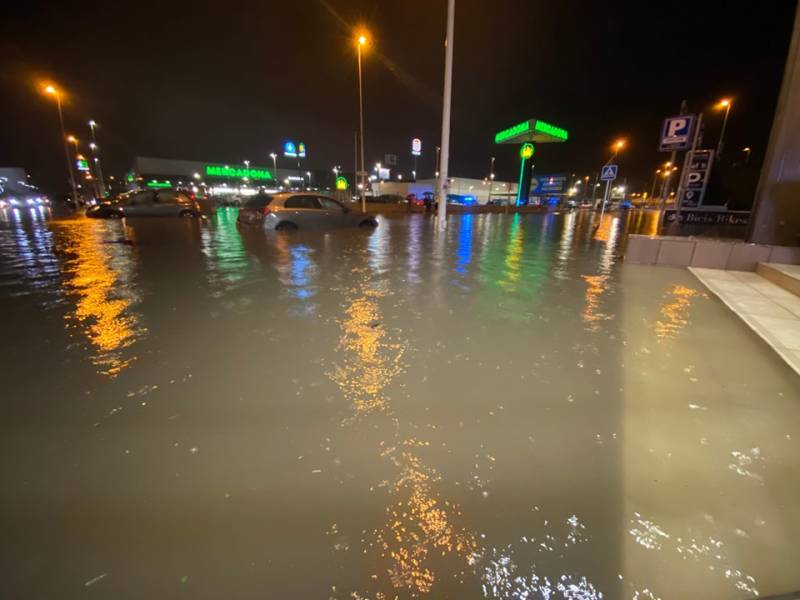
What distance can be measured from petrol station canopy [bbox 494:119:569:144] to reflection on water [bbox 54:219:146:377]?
52616 millimetres

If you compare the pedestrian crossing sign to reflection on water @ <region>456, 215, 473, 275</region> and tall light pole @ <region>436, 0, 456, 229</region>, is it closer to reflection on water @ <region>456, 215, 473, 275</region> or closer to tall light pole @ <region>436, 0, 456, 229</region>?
tall light pole @ <region>436, 0, 456, 229</region>

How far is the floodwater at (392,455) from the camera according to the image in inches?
54.8

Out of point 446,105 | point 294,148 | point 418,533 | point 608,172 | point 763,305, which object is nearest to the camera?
point 418,533

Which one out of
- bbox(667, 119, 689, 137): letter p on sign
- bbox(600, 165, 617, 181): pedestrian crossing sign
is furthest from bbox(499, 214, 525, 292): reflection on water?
bbox(600, 165, 617, 181): pedestrian crossing sign

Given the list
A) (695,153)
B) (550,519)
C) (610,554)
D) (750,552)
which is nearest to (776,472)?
(750,552)

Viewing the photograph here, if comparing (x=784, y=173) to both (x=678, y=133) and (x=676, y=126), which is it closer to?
(x=678, y=133)

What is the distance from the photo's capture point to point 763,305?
4.75 m

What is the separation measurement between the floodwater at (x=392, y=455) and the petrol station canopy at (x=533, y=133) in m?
52.8

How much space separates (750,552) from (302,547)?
1850 millimetres

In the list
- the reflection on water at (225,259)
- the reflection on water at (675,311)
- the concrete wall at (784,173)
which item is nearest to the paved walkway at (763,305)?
the reflection on water at (675,311)

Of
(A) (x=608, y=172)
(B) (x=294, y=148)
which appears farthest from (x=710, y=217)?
(B) (x=294, y=148)

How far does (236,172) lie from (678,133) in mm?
62783

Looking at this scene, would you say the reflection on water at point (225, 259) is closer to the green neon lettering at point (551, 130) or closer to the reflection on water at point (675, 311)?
the reflection on water at point (675, 311)

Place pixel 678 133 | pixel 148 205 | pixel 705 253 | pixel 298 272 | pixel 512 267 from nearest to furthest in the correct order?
1. pixel 298 272
2. pixel 512 267
3. pixel 705 253
4. pixel 678 133
5. pixel 148 205
